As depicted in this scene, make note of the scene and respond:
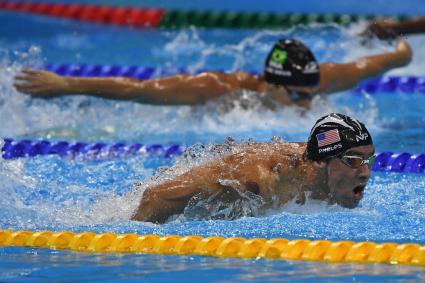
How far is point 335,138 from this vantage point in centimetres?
407

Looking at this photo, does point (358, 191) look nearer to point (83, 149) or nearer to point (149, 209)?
point (149, 209)

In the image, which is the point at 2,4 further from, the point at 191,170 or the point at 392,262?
the point at 392,262

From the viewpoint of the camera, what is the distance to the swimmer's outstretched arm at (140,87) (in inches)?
215

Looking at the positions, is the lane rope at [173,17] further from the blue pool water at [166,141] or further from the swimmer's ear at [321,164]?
the swimmer's ear at [321,164]

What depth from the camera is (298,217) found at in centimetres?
420

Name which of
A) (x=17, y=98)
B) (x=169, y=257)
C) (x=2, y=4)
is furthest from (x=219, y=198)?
Answer: (x=2, y=4)

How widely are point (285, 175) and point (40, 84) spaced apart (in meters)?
1.91

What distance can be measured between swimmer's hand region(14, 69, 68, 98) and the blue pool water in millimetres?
392

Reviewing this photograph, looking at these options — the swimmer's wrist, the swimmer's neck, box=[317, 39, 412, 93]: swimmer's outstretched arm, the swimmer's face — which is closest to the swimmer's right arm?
the swimmer's neck

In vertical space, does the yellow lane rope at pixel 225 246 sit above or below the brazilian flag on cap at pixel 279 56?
below

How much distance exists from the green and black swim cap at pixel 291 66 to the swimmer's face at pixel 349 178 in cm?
201

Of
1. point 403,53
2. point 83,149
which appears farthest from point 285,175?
point 403,53

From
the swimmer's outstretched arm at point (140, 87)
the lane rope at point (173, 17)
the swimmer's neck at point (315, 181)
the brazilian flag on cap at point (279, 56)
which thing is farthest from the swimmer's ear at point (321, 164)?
the lane rope at point (173, 17)

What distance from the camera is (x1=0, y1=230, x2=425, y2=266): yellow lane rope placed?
11.6 feet
